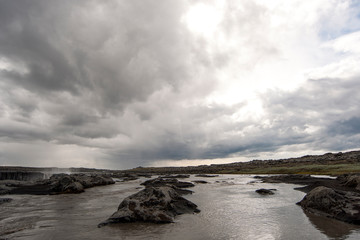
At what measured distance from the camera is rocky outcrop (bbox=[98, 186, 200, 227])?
11.4 meters

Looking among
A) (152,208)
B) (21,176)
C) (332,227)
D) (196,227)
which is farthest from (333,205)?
(21,176)

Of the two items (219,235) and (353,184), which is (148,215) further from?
(353,184)

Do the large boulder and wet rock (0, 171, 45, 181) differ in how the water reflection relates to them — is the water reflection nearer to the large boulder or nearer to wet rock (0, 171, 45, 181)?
the large boulder

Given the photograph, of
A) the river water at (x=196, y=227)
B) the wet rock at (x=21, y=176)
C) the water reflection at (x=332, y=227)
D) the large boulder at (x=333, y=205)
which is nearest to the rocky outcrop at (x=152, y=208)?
the river water at (x=196, y=227)

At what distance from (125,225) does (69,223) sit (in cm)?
333

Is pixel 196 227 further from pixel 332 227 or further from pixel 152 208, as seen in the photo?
pixel 332 227

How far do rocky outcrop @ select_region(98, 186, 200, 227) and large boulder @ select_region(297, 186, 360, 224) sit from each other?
7467 mm

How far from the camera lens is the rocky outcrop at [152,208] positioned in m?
11.4

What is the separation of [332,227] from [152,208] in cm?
911

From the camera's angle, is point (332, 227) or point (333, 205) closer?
point (332, 227)

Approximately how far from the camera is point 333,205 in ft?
41.8

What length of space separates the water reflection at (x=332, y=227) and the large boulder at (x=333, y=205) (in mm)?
577

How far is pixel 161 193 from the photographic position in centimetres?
1384

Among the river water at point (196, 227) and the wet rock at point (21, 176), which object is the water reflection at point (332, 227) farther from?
the wet rock at point (21, 176)
